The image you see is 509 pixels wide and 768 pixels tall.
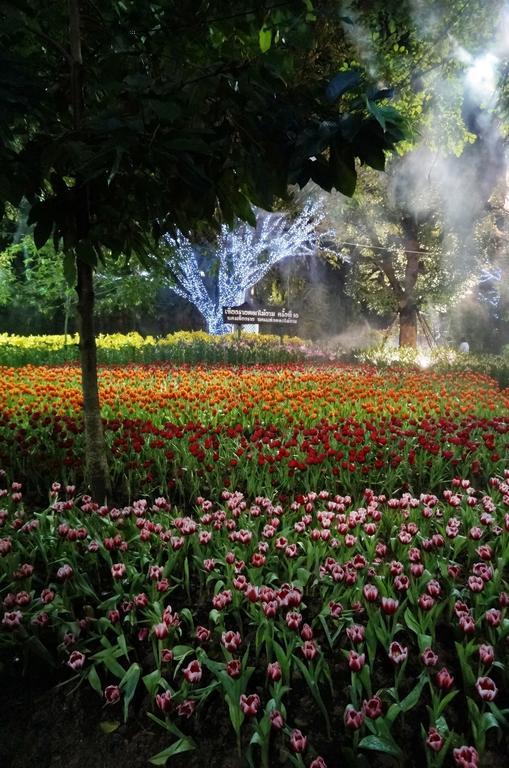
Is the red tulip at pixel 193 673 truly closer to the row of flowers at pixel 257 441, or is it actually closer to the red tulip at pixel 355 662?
the red tulip at pixel 355 662

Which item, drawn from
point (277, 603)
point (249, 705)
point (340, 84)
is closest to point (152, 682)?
point (249, 705)

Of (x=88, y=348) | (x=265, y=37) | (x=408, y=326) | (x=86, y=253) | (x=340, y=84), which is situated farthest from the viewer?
(x=408, y=326)

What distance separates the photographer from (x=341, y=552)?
2.73m

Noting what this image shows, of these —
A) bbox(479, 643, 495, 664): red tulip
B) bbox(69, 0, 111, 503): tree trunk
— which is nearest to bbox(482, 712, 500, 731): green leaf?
bbox(479, 643, 495, 664): red tulip

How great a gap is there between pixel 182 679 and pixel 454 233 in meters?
22.8

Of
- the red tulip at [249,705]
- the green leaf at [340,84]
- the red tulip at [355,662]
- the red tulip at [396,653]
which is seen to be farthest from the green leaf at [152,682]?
the green leaf at [340,84]

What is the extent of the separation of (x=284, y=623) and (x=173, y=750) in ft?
2.10

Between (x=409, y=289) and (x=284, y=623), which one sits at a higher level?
(x=409, y=289)

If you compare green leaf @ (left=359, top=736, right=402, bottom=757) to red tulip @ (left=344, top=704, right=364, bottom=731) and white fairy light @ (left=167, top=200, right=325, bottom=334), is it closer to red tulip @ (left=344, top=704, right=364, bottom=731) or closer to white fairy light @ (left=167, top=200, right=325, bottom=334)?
red tulip @ (left=344, top=704, right=364, bottom=731)

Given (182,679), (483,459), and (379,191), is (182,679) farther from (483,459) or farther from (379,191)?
(379,191)

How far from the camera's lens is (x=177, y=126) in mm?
2287

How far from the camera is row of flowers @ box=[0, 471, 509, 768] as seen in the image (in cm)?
180

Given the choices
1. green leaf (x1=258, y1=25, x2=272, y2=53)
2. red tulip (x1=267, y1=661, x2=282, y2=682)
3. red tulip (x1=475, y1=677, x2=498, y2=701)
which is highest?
green leaf (x1=258, y1=25, x2=272, y2=53)

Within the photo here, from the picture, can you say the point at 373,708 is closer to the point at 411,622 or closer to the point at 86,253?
the point at 411,622
